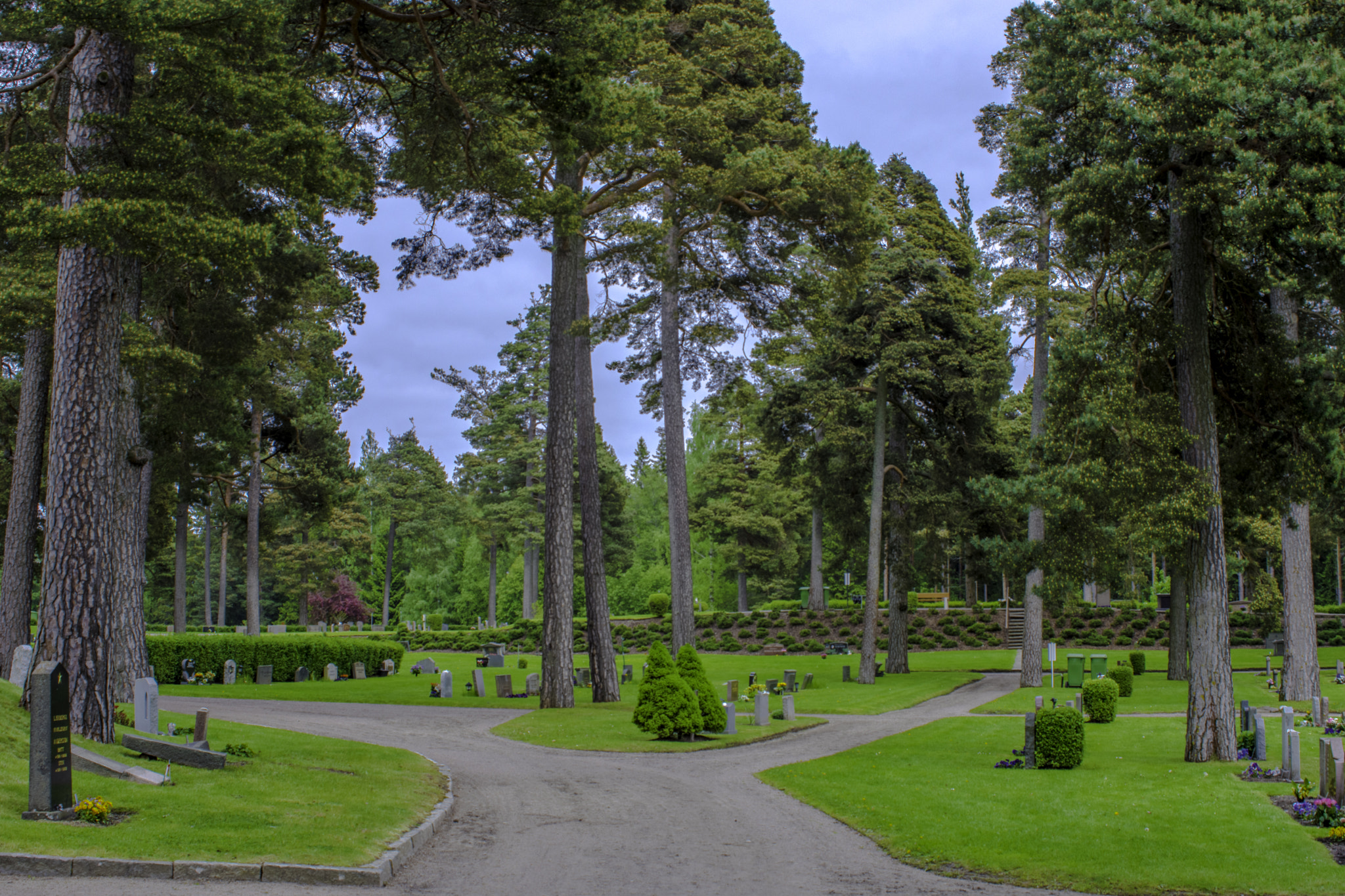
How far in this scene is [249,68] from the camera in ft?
41.4

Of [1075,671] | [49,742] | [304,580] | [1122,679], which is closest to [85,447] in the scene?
[49,742]

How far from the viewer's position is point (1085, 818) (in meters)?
9.85

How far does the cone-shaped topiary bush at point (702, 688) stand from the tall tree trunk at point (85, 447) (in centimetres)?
916

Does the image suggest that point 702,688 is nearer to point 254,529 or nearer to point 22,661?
point 22,661

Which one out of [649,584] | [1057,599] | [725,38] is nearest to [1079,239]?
[1057,599]

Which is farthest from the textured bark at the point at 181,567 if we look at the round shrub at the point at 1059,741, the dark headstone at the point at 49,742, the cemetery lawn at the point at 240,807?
the round shrub at the point at 1059,741

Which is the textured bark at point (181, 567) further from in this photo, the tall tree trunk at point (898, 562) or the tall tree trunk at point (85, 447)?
the tall tree trunk at point (898, 562)

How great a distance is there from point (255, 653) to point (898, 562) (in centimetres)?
2119

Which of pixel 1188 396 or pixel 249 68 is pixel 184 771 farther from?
pixel 1188 396

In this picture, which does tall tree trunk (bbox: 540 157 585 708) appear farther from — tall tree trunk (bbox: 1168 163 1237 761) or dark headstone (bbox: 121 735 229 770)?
tall tree trunk (bbox: 1168 163 1237 761)

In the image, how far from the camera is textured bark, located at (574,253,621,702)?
2255 centimetres

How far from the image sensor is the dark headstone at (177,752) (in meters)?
10.6

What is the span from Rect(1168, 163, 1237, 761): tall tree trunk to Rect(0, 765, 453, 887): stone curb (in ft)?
36.7

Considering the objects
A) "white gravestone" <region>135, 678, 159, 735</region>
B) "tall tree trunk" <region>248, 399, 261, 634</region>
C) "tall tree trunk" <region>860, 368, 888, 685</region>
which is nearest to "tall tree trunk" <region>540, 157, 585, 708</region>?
"white gravestone" <region>135, 678, 159, 735</region>
